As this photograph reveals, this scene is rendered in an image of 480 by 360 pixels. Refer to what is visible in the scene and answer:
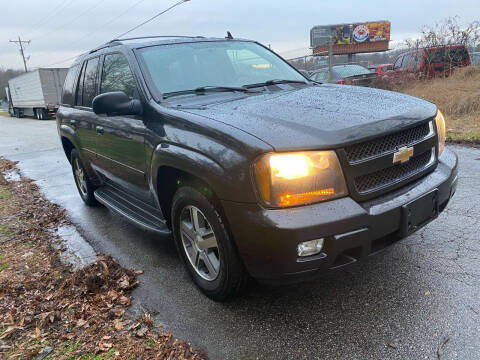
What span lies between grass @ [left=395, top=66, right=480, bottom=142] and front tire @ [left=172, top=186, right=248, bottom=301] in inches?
252

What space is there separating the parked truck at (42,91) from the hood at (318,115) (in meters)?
28.9

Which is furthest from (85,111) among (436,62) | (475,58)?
(475,58)

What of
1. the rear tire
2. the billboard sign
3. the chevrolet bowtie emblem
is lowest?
the rear tire

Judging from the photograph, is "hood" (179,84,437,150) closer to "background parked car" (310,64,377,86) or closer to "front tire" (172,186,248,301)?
"front tire" (172,186,248,301)

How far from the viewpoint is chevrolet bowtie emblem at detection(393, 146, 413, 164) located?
2486 mm

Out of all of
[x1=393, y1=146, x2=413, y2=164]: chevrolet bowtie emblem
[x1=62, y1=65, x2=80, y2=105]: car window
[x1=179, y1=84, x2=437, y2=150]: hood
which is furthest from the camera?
[x1=62, y1=65, x2=80, y2=105]: car window

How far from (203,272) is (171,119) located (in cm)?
117

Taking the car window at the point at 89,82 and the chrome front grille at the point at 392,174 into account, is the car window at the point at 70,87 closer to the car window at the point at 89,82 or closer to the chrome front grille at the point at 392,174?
the car window at the point at 89,82

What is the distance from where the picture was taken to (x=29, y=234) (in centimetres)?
473

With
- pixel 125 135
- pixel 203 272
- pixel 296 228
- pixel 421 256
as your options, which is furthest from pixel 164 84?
pixel 421 256

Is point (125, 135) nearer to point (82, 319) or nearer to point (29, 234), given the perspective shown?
point (82, 319)

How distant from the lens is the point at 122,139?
3602mm

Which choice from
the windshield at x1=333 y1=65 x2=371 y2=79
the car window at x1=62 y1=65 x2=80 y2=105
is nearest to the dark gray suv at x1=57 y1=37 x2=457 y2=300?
the car window at x1=62 y1=65 x2=80 y2=105

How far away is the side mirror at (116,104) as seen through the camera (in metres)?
3.07
